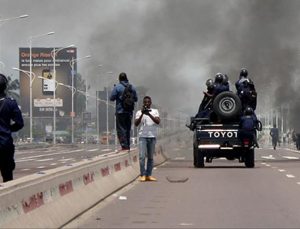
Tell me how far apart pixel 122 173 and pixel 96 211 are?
5787 millimetres

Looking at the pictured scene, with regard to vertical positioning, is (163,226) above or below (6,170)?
below

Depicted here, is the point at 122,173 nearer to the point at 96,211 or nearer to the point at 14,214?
the point at 96,211

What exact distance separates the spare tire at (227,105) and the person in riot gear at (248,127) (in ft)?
0.93

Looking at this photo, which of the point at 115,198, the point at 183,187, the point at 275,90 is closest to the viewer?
the point at 115,198

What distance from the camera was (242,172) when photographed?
22.5 metres

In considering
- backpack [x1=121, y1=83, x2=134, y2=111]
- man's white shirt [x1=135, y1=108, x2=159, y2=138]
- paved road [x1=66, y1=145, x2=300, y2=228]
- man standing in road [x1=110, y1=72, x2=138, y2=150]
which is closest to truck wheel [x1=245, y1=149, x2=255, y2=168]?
paved road [x1=66, y1=145, x2=300, y2=228]

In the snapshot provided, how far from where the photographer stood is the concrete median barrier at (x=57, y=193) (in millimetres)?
8445

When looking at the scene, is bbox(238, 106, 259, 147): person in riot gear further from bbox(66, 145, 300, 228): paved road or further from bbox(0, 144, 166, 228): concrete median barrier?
bbox(0, 144, 166, 228): concrete median barrier

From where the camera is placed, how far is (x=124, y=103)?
19672 mm

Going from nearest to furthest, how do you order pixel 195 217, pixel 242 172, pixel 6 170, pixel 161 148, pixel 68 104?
pixel 6 170, pixel 195 217, pixel 242 172, pixel 161 148, pixel 68 104

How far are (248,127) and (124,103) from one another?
5667 millimetres

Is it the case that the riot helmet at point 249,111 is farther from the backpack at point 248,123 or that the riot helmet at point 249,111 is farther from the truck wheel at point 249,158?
the truck wheel at point 249,158

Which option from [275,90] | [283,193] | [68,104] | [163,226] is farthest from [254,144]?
[68,104]

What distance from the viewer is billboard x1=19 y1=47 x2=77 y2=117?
115 meters
